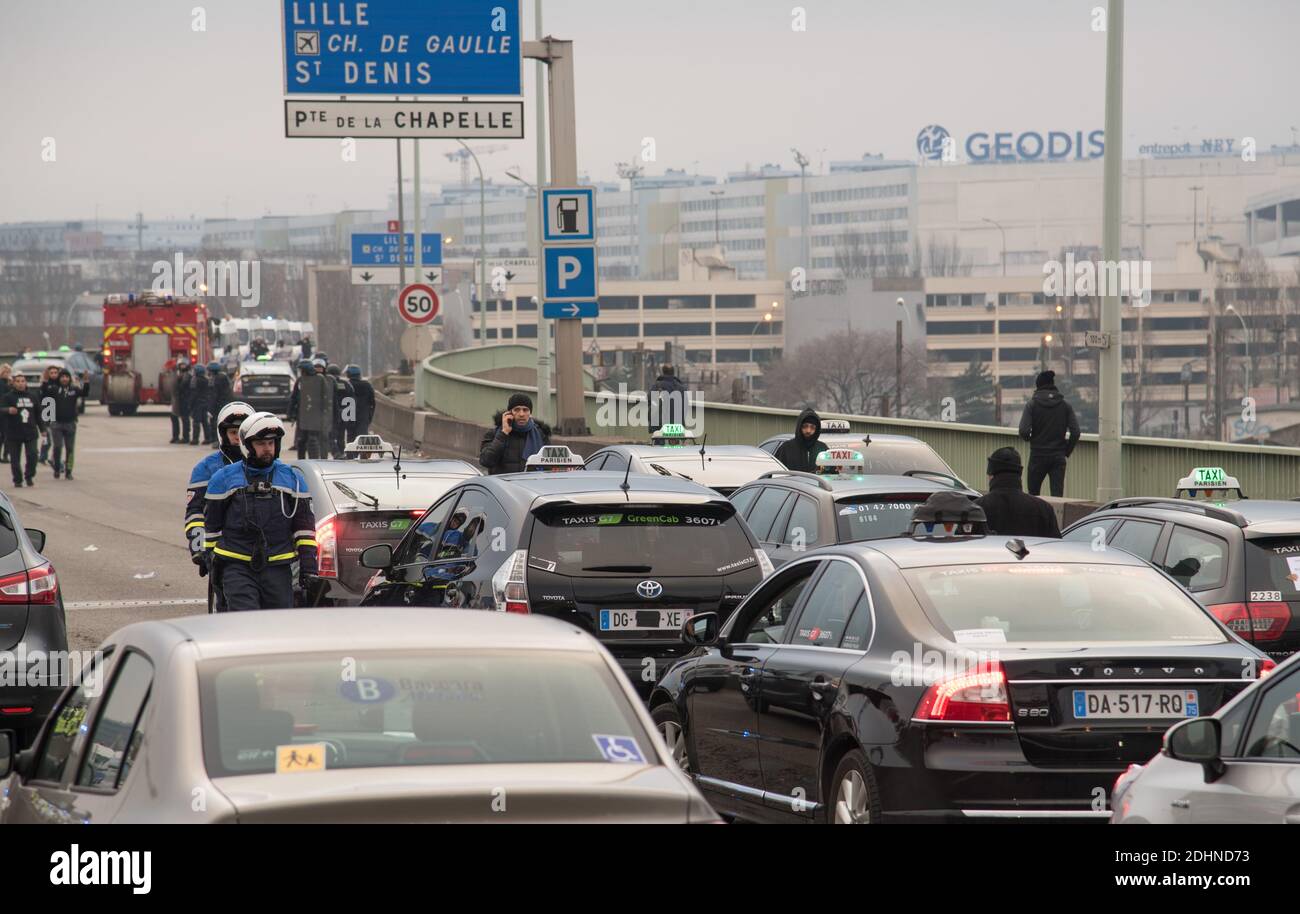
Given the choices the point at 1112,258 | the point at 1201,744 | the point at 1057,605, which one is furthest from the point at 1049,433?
the point at 1201,744

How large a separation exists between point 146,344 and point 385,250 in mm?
7505

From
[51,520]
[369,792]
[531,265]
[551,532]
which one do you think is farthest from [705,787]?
[531,265]

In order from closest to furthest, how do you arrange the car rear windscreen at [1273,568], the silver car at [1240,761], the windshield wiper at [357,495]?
the silver car at [1240,761] < the car rear windscreen at [1273,568] < the windshield wiper at [357,495]

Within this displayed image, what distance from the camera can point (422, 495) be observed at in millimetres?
14609

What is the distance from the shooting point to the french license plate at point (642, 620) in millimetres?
10500

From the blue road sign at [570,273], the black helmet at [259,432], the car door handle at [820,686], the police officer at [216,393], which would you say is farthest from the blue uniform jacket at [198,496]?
the police officer at [216,393]

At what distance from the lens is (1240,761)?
216 inches

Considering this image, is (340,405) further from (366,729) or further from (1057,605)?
(366,729)

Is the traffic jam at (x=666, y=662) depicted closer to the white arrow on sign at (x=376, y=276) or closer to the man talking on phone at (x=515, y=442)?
the man talking on phone at (x=515, y=442)

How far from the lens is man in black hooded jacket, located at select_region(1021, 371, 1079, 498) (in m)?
21.3

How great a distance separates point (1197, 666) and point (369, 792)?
3.94 m

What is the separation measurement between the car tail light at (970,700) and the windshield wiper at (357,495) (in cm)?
786

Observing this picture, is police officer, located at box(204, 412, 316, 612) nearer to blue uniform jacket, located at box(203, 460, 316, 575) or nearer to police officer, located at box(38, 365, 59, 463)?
blue uniform jacket, located at box(203, 460, 316, 575)
